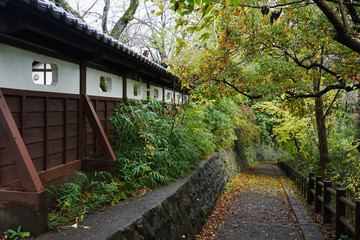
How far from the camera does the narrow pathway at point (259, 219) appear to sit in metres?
6.88

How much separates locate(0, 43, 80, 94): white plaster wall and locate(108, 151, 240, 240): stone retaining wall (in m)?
2.37

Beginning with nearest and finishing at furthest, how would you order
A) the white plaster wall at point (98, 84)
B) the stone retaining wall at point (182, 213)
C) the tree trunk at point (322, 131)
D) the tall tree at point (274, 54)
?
the stone retaining wall at point (182, 213), the white plaster wall at point (98, 84), the tall tree at point (274, 54), the tree trunk at point (322, 131)

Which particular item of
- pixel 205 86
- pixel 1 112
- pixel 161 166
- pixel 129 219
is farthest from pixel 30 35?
pixel 205 86

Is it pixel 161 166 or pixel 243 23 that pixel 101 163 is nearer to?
pixel 161 166

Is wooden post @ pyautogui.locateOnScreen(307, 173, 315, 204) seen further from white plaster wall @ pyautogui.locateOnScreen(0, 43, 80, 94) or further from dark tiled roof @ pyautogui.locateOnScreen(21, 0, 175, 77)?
white plaster wall @ pyautogui.locateOnScreen(0, 43, 80, 94)

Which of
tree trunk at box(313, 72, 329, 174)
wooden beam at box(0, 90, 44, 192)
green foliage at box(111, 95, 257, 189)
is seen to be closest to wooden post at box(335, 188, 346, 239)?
green foliage at box(111, 95, 257, 189)

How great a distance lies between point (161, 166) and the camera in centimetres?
611

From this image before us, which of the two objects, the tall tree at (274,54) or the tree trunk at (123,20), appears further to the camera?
the tree trunk at (123,20)

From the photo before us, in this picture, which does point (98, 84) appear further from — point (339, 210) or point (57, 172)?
point (339, 210)

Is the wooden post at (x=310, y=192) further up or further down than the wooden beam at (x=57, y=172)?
further down

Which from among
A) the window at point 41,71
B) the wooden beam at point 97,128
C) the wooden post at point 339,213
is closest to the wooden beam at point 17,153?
the wooden beam at point 97,128

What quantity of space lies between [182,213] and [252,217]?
3682 mm

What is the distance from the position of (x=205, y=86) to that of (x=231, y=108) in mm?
5373

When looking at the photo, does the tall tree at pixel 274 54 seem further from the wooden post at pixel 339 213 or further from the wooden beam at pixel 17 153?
the wooden beam at pixel 17 153
